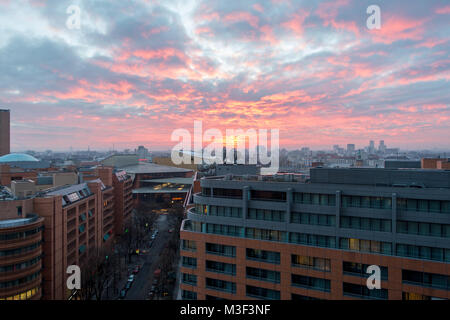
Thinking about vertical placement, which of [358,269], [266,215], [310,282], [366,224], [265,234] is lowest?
[310,282]

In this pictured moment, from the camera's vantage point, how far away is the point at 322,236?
20.9 metres

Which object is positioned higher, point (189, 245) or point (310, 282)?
point (189, 245)

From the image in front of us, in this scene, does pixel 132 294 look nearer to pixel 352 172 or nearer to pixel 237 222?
pixel 237 222

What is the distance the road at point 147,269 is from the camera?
121 feet

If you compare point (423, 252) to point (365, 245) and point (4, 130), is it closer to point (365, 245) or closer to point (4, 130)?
point (365, 245)

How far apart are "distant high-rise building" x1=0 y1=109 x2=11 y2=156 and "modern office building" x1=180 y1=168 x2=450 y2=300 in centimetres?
14906

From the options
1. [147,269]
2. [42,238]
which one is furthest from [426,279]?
[147,269]

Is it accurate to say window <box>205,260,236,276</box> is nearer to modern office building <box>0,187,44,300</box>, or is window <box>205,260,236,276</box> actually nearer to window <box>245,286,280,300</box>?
window <box>245,286,280,300</box>

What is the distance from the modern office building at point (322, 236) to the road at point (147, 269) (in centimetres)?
1537

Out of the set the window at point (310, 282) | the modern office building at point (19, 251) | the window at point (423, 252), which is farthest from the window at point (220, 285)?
the modern office building at point (19, 251)

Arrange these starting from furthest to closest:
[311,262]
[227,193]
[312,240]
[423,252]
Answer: [227,193], [312,240], [311,262], [423,252]

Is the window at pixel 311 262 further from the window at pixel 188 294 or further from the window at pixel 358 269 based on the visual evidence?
the window at pixel 188 294

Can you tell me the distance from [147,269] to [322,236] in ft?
110
